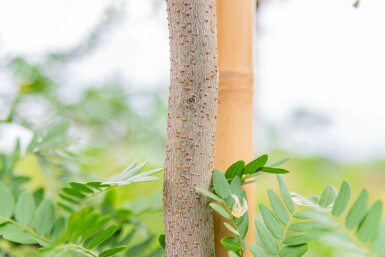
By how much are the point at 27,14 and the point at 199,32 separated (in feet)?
2.49

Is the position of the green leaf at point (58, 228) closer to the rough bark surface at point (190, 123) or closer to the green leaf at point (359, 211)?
the rough bark surface at point (190, 123)

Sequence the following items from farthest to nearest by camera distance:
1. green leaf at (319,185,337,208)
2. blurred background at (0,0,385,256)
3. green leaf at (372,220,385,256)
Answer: blurred background at (0,0,385,256) < green leaf at (319,185,337,208) < green leaf at (372,220,385,256)

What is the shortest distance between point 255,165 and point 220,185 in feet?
0.09

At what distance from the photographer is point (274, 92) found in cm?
127

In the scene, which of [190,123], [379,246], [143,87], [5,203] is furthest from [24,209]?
[143,87]

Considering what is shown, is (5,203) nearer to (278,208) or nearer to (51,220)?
(51,220)

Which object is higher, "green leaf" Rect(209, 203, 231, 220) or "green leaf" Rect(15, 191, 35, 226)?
"green leaf" Rect(209, 203, 231, 220)

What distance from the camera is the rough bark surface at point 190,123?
33 centimetres

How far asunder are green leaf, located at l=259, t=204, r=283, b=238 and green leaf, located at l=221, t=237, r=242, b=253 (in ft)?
0.09

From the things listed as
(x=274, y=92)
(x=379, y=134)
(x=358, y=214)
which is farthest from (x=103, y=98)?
(x=379, y=134)

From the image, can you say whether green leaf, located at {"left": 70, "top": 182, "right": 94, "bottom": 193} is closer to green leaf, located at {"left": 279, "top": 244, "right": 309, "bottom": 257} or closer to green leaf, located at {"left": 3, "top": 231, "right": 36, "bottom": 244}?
green leaf, located at {"left": 3, "top": 231, "right": 36, "bottom": 244}

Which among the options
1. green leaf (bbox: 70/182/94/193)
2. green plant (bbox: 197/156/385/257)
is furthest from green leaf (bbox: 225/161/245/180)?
green leaf (bbox: 70/182/94/193)

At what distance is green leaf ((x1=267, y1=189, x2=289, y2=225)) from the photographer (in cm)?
35

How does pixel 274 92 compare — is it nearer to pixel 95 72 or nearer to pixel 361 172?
pixel 361 172
